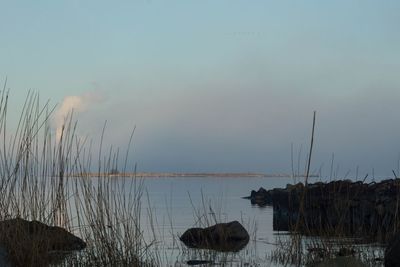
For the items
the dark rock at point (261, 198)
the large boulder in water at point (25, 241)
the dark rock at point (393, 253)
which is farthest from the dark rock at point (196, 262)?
the dark rock at point (261, 198)

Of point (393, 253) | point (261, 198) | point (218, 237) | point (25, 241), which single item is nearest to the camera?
point (25, 241)

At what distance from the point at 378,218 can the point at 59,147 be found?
1044 cm

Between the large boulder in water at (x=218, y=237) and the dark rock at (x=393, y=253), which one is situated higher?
the dark rock at (x=393, y=253)

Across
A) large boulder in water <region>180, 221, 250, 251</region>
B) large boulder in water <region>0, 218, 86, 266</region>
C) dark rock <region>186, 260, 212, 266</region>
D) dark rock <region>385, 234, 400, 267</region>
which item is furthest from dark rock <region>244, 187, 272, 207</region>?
large boulder in water <region>0, 218, 86, 266</region>

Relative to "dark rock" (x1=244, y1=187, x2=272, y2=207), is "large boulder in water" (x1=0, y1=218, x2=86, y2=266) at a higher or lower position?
higher

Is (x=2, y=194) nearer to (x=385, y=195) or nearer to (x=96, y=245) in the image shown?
(x=96, y=245)

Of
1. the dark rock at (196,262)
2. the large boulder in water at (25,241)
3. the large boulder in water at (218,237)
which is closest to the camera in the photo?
the large boulder in water at (25,241)

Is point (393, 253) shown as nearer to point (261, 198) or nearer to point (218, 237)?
point (218, 237)

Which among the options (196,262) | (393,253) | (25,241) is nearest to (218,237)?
(196,262)

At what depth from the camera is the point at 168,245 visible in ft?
52.2

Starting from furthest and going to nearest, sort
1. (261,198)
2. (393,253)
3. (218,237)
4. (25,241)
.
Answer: (261,198) < (218,237) < (393,253) < (25,241)

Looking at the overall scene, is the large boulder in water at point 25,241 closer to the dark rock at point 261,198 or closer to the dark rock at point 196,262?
the dark rock at point 196,262

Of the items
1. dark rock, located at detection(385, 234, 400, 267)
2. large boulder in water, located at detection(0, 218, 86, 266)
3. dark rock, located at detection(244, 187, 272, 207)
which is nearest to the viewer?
large boulder in water, located at detection(0, 218, 86, 266)

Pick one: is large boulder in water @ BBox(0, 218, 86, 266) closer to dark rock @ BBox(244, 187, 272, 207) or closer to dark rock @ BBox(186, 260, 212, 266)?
dark rock @ BBox(186, 260, 212, 266)
